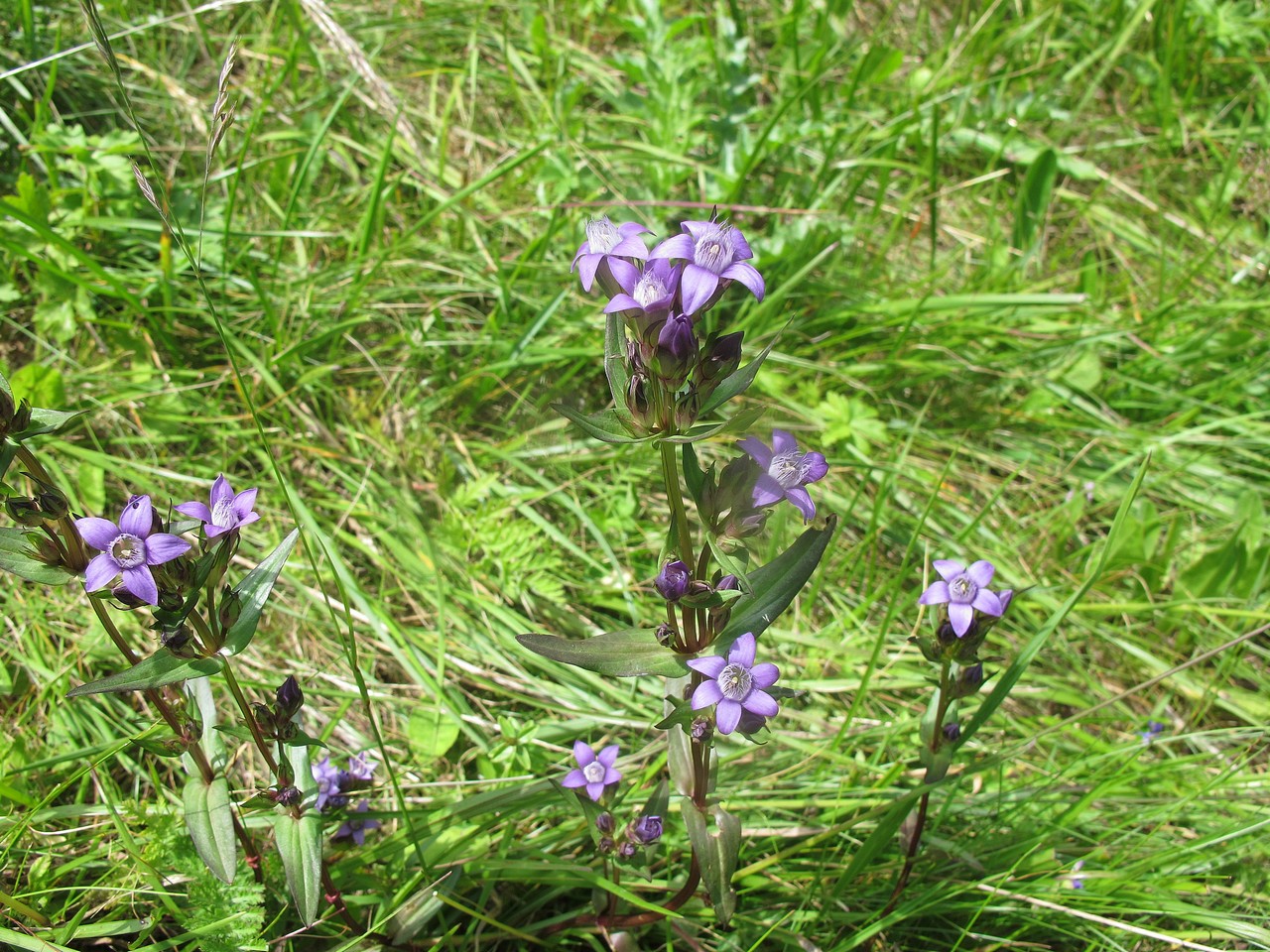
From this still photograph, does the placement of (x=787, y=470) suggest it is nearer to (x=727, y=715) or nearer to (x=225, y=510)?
(x=727, y=715)

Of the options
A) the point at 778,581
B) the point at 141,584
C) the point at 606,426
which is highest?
the point at 606,426

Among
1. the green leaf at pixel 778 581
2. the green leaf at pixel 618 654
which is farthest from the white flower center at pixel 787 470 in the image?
the green leaf at pixel 618 654

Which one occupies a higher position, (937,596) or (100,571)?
(100,571)

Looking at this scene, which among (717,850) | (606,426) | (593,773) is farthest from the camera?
(593,773)

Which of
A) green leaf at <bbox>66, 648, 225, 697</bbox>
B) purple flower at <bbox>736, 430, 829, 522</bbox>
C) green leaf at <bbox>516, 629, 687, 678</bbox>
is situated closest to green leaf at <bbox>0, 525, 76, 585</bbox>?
green leaf at <bbox>66, 648, 225, 697</bbox>

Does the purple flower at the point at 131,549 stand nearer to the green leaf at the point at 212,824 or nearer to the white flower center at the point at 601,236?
the green leaf at the point at 212,824

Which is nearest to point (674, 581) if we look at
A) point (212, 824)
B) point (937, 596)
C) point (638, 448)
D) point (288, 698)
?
point (937, 596)
